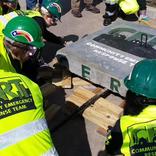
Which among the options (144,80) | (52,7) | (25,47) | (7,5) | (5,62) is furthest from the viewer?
(7,5)

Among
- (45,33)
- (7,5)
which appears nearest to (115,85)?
(45,33)

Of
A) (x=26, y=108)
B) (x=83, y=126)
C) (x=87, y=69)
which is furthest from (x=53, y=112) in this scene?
(x=26, y=108)

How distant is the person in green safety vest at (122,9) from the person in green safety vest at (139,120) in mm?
4449

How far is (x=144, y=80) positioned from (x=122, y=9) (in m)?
4.75

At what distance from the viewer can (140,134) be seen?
283cm

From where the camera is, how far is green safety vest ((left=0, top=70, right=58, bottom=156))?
2.59m

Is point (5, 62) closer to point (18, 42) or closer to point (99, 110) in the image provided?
point (18, 42)

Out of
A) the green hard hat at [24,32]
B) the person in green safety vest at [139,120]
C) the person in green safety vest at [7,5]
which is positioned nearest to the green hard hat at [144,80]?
the person in green safety vest at [139,120]

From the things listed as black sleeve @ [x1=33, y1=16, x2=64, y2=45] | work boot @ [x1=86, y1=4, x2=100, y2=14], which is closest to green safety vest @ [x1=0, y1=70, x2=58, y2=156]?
black sleeve @ [x1=33, y1=16, x2=64, y2=45]

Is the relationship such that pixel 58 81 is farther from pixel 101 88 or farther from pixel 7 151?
pixel 7 151

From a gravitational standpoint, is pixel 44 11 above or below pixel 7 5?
above

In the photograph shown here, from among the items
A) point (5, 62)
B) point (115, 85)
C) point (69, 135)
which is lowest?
point (69, 135)

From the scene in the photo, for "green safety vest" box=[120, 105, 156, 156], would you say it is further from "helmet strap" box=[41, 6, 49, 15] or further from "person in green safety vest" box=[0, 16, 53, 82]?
"helmet strap" box=[41, 6, 49, 15]

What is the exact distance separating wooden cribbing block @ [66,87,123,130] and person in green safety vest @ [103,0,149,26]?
8.98 feet
